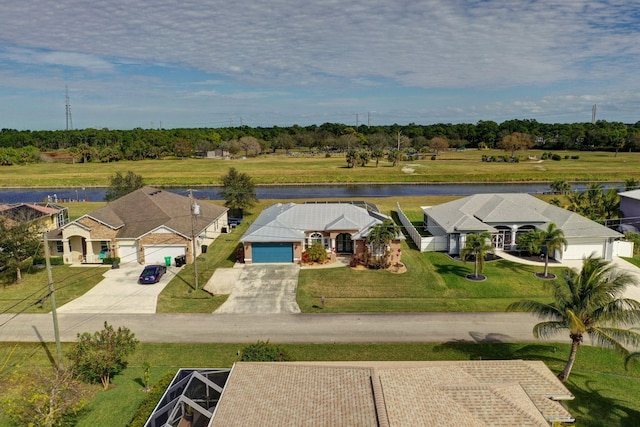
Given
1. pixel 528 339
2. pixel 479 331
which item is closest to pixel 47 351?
pixel 479 331

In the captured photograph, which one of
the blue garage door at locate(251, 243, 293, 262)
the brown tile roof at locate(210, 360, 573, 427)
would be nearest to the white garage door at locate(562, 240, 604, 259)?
the blue garage door at locate(251, 243, 293, 262)

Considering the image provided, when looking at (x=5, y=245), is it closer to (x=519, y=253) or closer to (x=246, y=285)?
(x=246, y=285)

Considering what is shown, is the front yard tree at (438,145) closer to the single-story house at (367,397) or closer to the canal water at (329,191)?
the canal water at (329,191)

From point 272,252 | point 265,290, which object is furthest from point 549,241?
point 272,252

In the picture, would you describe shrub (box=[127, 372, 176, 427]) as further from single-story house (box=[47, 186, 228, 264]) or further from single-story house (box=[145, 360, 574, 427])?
single-story house (box=[47, 186, 228, 264])

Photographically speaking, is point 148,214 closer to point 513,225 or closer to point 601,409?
point 513,225

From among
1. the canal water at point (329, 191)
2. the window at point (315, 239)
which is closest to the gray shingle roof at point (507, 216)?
the window at point (315, 239)
